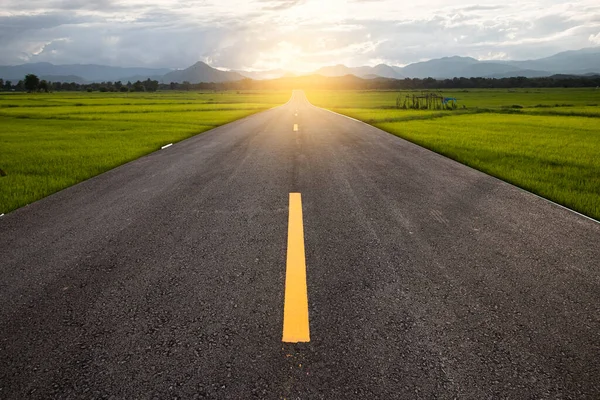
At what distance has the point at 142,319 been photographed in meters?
2.57

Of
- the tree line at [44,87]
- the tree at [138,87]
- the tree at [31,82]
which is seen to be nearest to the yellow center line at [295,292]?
the tree line at [44,87]

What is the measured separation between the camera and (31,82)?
12162 centimetres

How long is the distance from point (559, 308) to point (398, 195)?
3191mm

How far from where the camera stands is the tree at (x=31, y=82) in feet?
396

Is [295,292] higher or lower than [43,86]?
lower

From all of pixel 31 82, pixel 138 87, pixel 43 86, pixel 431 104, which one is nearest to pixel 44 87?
pixel 43 86

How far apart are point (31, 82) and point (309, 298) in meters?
152

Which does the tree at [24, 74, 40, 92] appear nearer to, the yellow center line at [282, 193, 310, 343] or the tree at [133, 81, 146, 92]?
the tree at [133, 81, 146, 92]

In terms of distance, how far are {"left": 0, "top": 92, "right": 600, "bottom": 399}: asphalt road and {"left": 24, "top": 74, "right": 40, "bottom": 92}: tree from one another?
14610 centimetres

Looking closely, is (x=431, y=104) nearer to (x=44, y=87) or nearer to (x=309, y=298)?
(x=309, y=298)

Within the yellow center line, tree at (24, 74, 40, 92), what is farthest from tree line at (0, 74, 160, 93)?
the yellow center line

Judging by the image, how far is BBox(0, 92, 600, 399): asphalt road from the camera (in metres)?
2.02

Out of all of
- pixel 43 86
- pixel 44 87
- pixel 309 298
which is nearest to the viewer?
pixel 309 298

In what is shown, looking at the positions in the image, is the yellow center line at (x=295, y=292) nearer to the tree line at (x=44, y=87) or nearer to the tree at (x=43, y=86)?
the tree line at (x=44, y=87)
